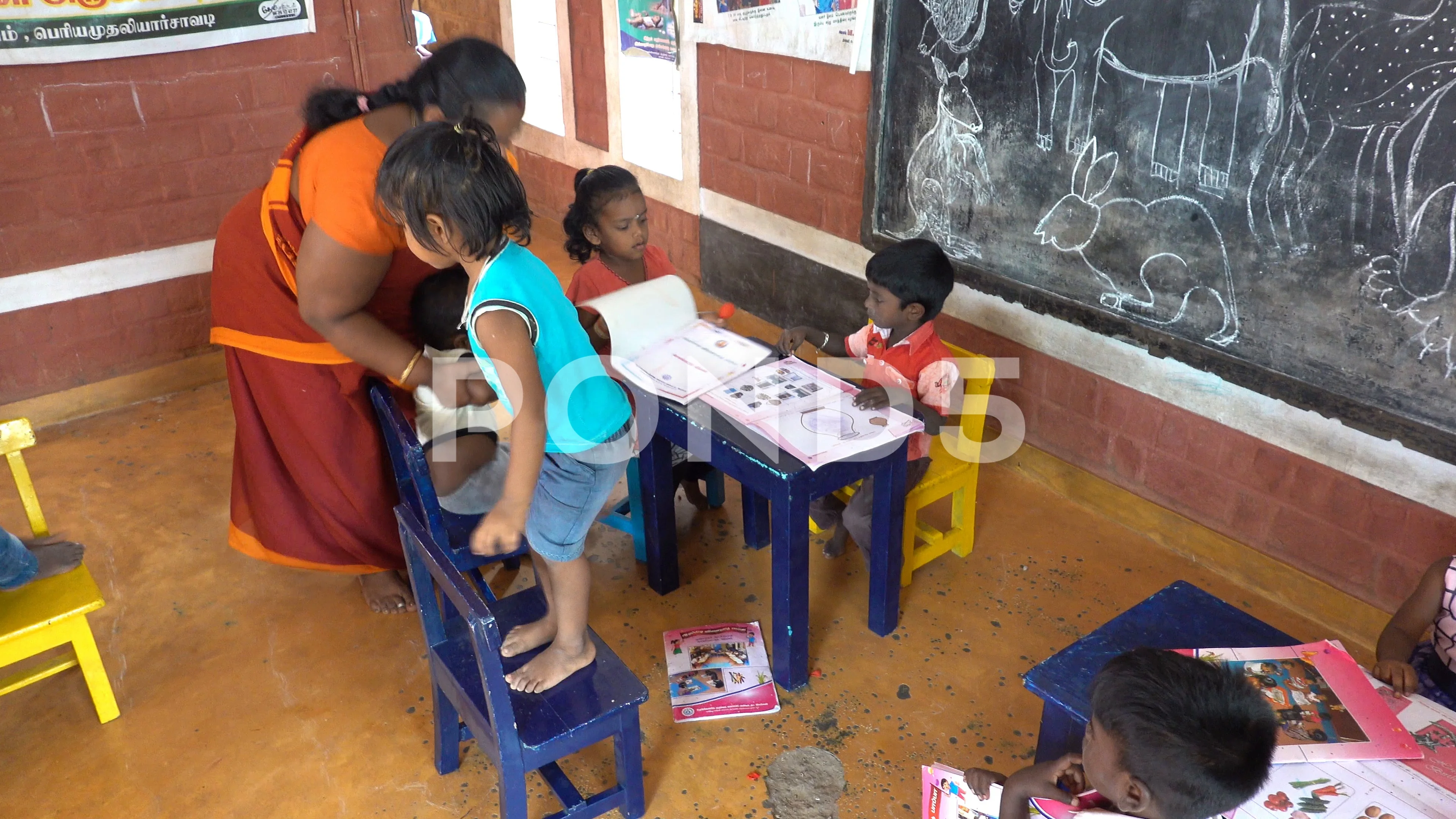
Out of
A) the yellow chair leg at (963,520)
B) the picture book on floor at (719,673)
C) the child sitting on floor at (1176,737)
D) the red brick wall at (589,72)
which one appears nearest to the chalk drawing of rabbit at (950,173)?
the yellow chair leg at (963,520)

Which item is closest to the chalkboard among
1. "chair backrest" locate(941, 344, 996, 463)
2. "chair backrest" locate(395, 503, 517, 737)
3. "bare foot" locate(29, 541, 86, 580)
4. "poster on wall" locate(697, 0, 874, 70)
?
"poster on wall" locate(697, 0, 874, 70)

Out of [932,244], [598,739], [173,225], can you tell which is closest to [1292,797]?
[598,739]

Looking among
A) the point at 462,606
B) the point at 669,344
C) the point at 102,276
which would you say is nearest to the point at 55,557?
the point at 462,606

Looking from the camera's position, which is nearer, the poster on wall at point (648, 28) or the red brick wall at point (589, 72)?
the poster on wall at point (648, 28)

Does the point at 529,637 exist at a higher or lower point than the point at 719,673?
higher

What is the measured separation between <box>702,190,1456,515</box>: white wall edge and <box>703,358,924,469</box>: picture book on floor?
39.3 inches

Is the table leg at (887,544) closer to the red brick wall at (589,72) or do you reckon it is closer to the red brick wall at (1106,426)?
the red brick wall at (1106,426)

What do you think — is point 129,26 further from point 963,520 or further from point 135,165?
point 963,520

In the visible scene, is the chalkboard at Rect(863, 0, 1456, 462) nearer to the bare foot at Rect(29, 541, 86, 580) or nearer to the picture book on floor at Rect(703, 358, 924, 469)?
the picture book on floor at Rect(703, 358, 924, 469)

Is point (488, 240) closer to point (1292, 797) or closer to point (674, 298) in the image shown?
point (674, 298)

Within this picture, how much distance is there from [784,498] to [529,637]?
63 cm

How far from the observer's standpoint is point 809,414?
94.0 inches

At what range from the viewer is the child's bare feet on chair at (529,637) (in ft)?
6.82

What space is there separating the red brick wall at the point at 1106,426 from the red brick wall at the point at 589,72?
1031mm
